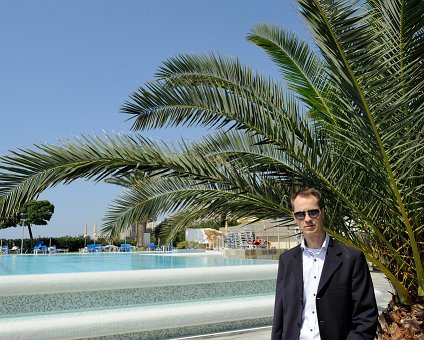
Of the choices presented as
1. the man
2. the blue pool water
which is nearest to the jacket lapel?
the man

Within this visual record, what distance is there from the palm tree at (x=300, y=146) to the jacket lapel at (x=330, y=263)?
1430mm

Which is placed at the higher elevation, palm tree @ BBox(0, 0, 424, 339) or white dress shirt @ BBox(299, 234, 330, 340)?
palm tree @ BBox(0, 0, 424, 339)

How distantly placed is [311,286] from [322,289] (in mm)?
67

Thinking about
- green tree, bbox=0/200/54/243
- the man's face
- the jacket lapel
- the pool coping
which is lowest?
the pool coping

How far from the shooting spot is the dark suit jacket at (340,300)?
213cm

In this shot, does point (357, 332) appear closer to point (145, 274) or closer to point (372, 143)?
point (372, 143)

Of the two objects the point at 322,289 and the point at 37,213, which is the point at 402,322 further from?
the point at 37,213

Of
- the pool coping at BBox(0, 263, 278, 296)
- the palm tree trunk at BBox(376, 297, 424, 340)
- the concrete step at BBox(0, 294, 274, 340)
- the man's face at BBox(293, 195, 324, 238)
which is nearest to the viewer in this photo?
the man's face at BBox(293, 195, 324, 238)

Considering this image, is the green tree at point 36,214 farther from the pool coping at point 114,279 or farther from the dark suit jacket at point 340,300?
the dark suit jacket at point 340,300

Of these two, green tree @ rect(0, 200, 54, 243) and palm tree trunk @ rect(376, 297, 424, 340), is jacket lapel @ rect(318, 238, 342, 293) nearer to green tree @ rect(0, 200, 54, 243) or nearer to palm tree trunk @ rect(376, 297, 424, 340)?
palm tree trunk @ rect(376, 297, 424, 340)

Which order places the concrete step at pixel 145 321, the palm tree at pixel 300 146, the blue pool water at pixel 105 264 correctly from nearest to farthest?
1. the palm tree at pixel 300 146
2. the concrete step at pixel 145 321
3. the blue pool water at pixel 105 264

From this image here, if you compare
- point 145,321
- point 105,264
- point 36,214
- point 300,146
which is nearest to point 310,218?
point 300,146

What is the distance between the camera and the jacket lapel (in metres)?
2.16

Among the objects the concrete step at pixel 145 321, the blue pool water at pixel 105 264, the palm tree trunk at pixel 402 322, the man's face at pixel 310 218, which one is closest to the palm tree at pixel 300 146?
the palm tree trunk at pixel 402 322
